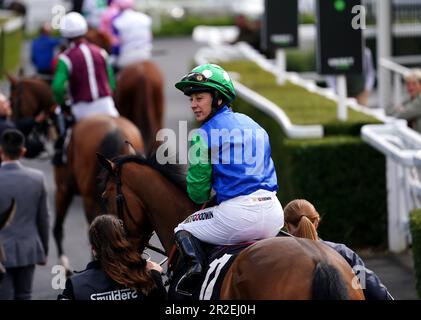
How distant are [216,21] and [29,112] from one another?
1806cm

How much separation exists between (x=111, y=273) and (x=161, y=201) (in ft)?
3.77

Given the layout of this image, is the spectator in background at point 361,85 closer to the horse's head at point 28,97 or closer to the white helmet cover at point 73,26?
the horse's head at point 28,97

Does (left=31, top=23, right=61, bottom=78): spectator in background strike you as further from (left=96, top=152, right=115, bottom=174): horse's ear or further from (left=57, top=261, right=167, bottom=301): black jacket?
(left=57, top=261, right=167, bottom=301): black jacket

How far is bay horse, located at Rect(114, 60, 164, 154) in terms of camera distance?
14.4 m

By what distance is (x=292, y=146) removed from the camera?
10.9 metres

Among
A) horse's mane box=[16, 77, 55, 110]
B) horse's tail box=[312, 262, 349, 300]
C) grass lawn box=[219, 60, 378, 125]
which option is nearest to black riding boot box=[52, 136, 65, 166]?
Answer: grass lawn box=[219, 60, 378, 125]

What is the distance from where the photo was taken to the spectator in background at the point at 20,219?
29.0 ft

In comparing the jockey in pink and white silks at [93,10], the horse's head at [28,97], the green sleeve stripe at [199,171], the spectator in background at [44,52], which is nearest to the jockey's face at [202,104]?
the green sleeve stripe at [199,171]

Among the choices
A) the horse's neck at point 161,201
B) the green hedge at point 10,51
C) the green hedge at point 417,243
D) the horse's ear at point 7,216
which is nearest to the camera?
the horse's neck at point 161,201

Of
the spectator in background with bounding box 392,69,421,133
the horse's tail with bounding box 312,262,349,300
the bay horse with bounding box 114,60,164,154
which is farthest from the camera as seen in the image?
the bay horse with bounding box 114,60,164,154

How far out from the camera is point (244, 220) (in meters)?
6.13

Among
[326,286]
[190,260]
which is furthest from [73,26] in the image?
[326,286]

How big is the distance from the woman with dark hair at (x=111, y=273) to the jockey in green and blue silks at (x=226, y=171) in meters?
0.27

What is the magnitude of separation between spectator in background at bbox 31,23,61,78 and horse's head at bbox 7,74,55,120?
2.48m
